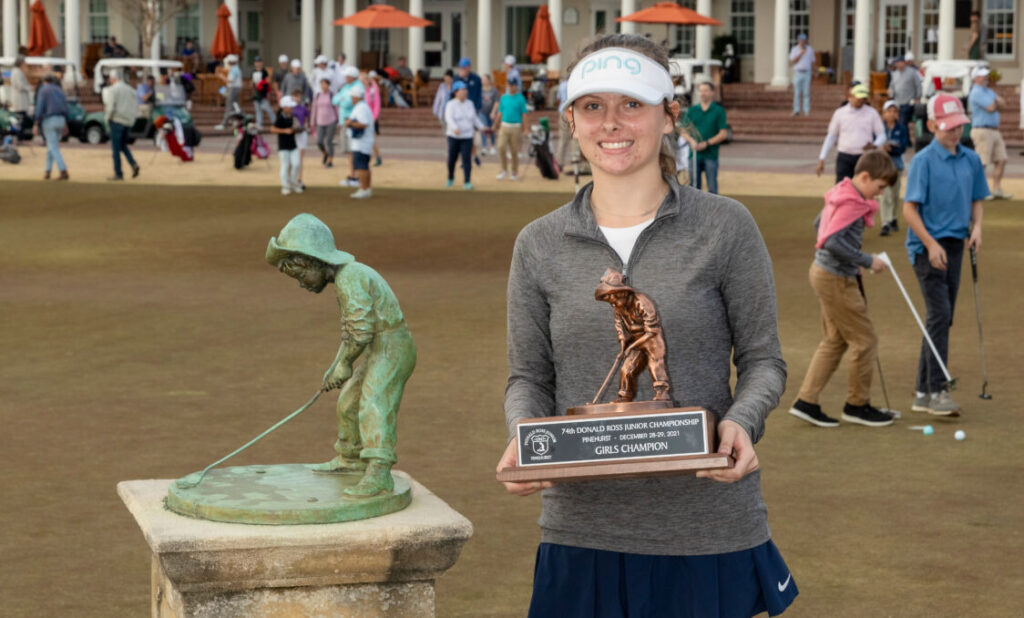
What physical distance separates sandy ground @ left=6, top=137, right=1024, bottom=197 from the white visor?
21.6 meters

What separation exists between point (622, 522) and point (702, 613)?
0.82ft

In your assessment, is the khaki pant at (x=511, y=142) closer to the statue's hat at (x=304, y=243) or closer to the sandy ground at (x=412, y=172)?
the sandy ground at (x=412, y=172)

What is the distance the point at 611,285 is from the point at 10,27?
54.1 meters

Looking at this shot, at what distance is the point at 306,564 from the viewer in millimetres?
3400

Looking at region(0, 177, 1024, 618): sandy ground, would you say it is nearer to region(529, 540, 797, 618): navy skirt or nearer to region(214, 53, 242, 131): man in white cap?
region(529, 540, 797, 618): navy skirt

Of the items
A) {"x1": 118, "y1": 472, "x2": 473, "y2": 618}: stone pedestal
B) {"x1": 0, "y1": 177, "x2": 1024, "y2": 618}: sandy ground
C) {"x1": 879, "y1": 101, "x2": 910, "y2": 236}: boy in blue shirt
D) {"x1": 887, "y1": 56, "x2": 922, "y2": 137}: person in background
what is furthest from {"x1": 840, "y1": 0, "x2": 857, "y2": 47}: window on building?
{"x1": 118, "y1": 472, "x2": 473, "y2": 618}: stone pedestal

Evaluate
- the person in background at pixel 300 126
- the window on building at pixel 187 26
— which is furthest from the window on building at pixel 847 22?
the person in background at pixel 300 126

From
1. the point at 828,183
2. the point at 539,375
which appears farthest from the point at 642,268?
the point at 828,183

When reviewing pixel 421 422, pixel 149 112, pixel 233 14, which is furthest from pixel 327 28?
pixel 421 422

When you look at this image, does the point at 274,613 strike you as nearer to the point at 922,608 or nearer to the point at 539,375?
the point at 539,375

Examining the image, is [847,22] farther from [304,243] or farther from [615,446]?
[615,446]

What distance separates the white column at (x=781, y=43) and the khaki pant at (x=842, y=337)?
125 ft

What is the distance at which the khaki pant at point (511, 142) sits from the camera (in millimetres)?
27234

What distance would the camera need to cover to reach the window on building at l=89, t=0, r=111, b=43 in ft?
186
